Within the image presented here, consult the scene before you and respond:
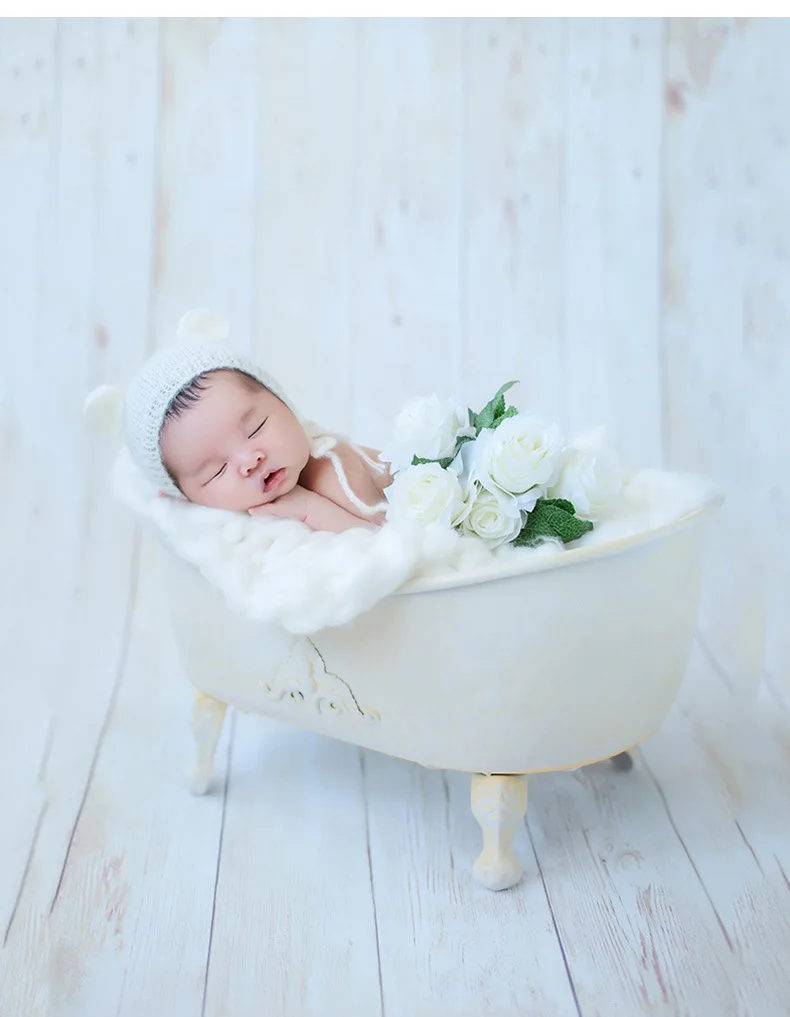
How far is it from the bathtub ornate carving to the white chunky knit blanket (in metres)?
0.11

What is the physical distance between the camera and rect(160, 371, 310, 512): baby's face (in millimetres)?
1523

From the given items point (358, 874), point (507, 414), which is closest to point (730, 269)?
point (507, 414)

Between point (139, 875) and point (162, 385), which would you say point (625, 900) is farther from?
point (162, 385)

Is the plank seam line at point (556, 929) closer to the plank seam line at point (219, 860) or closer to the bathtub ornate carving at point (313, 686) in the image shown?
the bathtub ornate carving at point (313, 686)

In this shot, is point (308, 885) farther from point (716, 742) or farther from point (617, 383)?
point (617, 383)

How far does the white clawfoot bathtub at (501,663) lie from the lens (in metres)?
1.31

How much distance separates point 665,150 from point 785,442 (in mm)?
670

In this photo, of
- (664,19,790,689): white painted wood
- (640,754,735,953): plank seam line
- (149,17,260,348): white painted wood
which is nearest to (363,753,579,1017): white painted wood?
(640,754,735,953): plank seam line

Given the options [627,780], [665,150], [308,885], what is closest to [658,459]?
[665,150]

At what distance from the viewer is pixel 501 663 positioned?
1337mm

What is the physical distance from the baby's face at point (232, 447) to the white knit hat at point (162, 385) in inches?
0.6

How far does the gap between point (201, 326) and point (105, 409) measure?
19 centimetres

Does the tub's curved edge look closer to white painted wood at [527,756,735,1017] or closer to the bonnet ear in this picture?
white painted wood at [527,756,735,1017]

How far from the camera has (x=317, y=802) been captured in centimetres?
169
